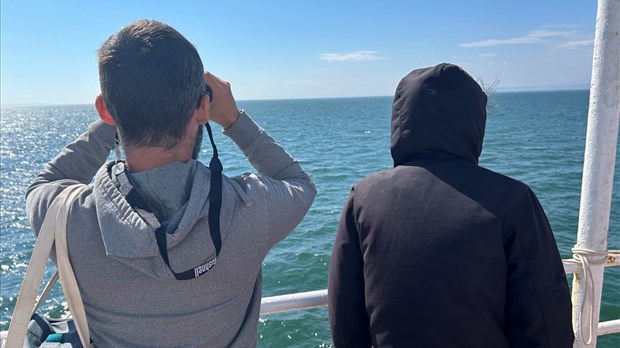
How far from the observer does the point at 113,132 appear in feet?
5.49

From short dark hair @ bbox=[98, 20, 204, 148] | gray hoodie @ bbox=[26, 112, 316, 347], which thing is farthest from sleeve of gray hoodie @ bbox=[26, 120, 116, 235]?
short dark hair @ bbox=[98, 20, 204, 148]

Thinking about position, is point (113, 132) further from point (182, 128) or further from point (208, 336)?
point (208, 336)

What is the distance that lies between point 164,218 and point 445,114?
0.97m

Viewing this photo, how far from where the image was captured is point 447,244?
149cm

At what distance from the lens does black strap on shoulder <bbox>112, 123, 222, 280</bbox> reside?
1.20 metres

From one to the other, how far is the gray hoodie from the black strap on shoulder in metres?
0.01

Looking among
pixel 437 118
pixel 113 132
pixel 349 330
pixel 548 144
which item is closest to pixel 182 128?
pixel 113 132

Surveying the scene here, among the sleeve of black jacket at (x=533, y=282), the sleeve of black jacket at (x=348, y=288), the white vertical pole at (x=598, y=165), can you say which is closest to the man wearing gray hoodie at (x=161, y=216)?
the sleeve of black jacket at (x=348, y=288)

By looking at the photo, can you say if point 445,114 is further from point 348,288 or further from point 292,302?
point 292,302

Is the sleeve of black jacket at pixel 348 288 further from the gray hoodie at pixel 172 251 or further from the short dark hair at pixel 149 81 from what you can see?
the short dark hair at pixel 149 81

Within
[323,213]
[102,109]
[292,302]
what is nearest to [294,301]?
[292,302]

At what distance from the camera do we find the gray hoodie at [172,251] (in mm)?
1236

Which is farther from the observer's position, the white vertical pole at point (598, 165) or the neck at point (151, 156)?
the white vertical pole at point (598, 165)

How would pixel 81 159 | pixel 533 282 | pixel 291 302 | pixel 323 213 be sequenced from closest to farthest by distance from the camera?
pixel 533 282, pixel 81 159, pixel 291 302, pixel 323 213
